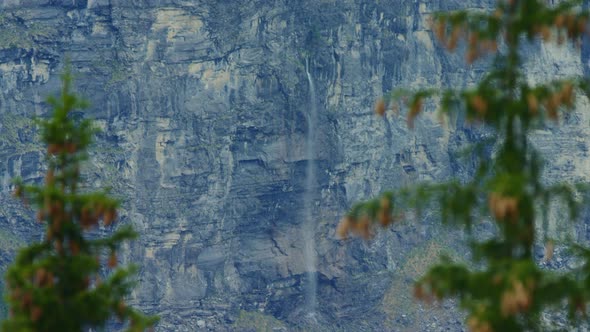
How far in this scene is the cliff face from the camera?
144 m

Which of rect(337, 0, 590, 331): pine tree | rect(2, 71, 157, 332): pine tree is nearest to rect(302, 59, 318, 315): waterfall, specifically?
rect(2, 71, 157, 332): pine tree

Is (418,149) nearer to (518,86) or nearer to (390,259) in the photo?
(390,259)

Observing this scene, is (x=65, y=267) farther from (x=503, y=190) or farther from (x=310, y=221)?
(x=310, y=221)

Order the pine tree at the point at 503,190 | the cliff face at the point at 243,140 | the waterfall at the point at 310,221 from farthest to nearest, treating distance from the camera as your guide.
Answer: the waterfall at the point at 310,221 → the cliff face at the point at 243,140 → the pine tree at the point at 503,190

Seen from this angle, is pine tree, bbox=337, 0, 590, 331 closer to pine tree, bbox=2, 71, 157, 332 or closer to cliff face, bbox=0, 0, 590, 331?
pine tree, bbox=2, 71, 157, 332

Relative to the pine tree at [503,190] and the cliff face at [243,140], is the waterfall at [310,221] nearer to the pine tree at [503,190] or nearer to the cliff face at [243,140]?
the cliff face at [243,140]

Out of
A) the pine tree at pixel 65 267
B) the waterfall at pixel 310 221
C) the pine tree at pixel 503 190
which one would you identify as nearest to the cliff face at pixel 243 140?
the waterfall at pixel 310 221

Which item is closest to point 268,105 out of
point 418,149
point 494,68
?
point 418,149

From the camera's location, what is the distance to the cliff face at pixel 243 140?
144 meters

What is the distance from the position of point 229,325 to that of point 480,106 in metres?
131

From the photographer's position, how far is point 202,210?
486ft

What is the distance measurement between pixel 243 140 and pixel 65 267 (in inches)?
5066

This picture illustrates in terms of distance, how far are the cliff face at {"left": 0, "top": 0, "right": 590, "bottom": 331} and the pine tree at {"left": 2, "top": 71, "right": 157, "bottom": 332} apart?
400 ft

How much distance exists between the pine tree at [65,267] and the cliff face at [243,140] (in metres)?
122
